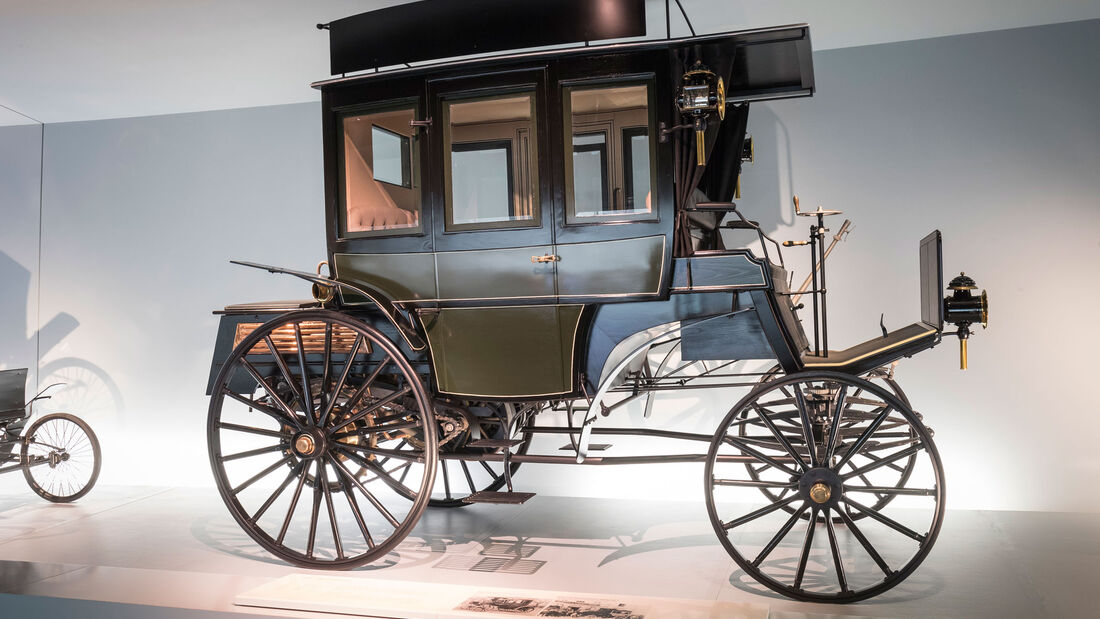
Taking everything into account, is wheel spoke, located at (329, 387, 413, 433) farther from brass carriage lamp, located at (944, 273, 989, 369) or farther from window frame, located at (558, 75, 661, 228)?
brass carriage lamp, located at (944, 273, 989, 369)

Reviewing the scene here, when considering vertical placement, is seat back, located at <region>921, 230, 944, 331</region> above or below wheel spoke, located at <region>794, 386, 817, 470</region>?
above

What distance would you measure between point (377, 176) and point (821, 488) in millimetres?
2379

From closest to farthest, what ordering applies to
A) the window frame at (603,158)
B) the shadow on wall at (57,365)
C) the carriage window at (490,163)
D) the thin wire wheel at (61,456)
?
the window frame at (603,158) → the carriage window at (490,163) → the thin wire wheel at (61,456) → the shadow on wall at (57,365)

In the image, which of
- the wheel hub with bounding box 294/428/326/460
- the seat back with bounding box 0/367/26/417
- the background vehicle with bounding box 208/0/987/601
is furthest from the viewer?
the seat back with bounding box 0/367/26/417

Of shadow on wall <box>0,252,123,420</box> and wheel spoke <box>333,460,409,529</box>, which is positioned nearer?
wheel spoke <box>333,460,409,529</box>

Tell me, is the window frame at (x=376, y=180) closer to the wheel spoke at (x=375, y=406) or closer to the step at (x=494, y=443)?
the wheel spoke at (x=375, y=406)

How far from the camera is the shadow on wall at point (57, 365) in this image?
620 cm

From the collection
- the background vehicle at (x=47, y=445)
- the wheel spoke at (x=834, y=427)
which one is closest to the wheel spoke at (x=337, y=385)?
the wheel spoke at (x=834, y=427)

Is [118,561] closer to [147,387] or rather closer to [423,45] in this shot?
[147,387]

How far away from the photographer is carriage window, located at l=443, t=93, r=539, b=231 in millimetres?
3787

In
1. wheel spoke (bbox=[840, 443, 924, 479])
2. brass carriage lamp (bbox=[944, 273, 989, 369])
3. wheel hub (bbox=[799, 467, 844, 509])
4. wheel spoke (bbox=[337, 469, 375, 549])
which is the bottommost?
wheel spoke (bbox=[337, 469, 375, 549])

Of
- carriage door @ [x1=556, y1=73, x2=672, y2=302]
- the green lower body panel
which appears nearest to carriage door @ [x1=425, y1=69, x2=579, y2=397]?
the green lower body panel

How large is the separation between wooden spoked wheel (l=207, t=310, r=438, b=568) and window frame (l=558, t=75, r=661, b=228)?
1.00 meters

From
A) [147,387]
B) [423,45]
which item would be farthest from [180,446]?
[423,45]
